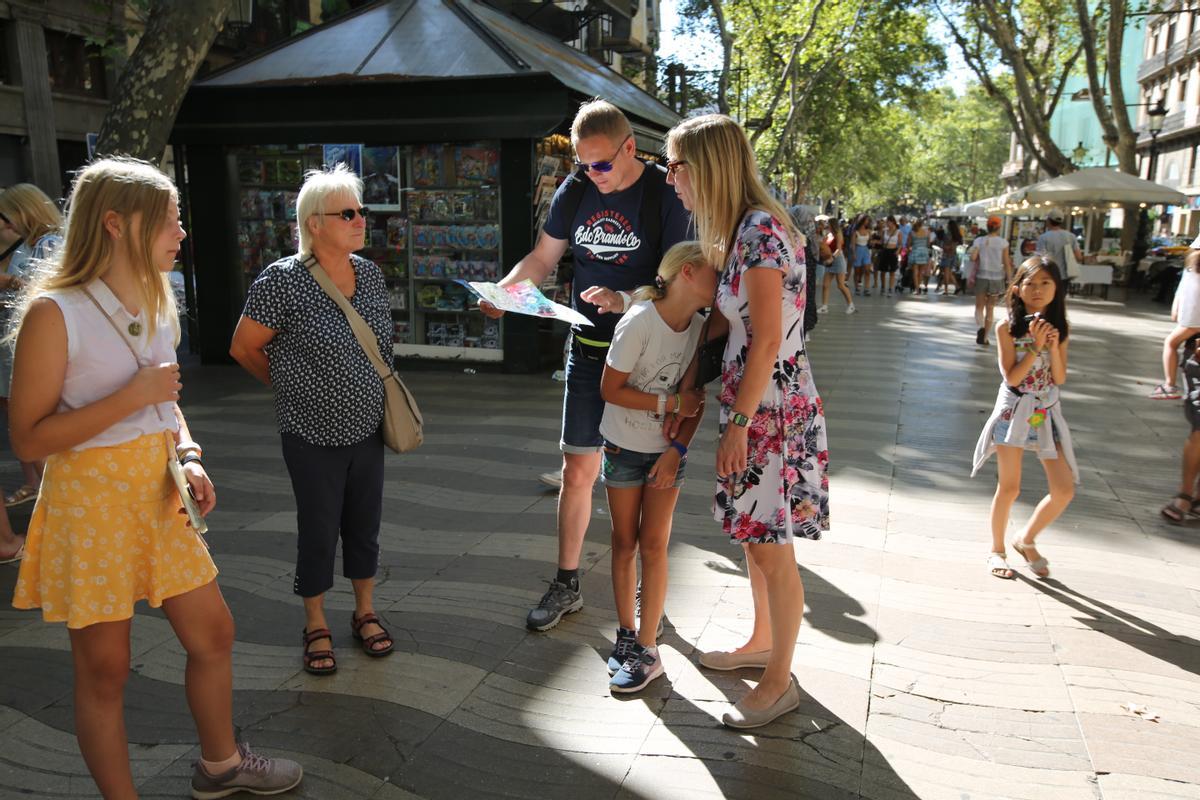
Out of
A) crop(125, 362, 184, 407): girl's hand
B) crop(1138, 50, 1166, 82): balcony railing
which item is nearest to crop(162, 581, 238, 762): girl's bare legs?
crop(125, 362, 184, 407): girl's hand

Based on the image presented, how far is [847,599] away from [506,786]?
2.04m

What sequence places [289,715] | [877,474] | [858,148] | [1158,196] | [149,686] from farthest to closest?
[858,148] < [1158,196] < [877,474] < [149,686] < [289,715]

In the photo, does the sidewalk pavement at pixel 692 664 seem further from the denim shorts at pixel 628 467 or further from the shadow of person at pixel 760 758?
the denim shorts at pixel 628 467

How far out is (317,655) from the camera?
Result: 3400mm

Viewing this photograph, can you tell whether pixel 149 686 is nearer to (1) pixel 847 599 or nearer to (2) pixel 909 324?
(1) pixel 847 599

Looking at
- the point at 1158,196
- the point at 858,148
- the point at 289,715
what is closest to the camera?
the point at 289,715

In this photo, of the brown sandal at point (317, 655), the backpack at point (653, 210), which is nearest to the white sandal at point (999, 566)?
the backpack at point (653, 210)

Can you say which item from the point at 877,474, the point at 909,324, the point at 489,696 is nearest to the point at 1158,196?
the point at 909,324

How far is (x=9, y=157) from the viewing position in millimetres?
16109

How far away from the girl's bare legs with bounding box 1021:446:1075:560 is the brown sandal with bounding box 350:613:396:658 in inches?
125

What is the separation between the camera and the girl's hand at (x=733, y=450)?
111 inches

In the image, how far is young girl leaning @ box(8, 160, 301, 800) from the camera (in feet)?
7.05

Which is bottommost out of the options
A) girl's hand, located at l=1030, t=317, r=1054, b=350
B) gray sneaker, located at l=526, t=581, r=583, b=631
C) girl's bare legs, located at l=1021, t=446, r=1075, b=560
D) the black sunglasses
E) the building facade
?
gray sneaker, located at l=526, t=581, r=583, b=631

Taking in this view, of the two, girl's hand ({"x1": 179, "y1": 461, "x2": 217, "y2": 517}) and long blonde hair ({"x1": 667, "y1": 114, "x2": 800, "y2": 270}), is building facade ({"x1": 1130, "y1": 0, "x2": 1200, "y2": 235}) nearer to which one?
long blonde hair ({"x1": 667, "y1": 114, "x2": 800, "y2": 270})
